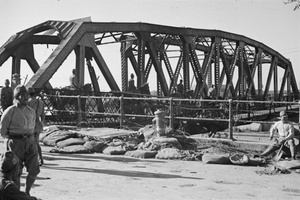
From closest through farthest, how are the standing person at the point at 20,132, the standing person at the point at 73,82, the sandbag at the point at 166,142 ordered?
the standing person at the point at 20,132 < the sandbag at the point at 166,142 < the standing person at the point at 73,82

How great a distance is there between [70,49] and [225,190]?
11022mm

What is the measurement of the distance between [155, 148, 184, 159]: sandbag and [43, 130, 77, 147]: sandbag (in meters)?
3.31

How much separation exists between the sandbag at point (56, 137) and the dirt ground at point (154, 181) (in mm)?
2420

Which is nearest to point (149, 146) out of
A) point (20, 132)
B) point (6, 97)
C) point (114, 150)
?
point (114, 150)

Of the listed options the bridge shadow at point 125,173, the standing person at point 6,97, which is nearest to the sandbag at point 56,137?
the standing person at point 6,97

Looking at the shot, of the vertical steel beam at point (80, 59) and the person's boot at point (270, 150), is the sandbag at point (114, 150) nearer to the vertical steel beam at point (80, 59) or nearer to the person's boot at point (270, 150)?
the person's boot at point (270, 150)

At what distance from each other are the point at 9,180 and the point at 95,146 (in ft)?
20.1

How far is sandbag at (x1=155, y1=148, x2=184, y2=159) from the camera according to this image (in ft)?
30.5

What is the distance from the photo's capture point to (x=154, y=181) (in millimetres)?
6812

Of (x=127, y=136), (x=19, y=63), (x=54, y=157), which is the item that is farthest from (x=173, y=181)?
(x=19, y=63)

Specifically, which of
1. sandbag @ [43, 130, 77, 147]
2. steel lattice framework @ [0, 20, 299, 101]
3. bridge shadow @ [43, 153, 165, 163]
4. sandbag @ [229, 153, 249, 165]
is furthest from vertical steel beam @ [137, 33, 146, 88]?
sandbag @ [229, 153, 249, 165]

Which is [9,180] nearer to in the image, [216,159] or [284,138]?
[216,159]

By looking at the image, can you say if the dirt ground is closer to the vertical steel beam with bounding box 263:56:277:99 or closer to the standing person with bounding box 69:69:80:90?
the standing person with bounding box 69:69:80:90

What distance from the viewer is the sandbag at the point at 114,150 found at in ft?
32.8
